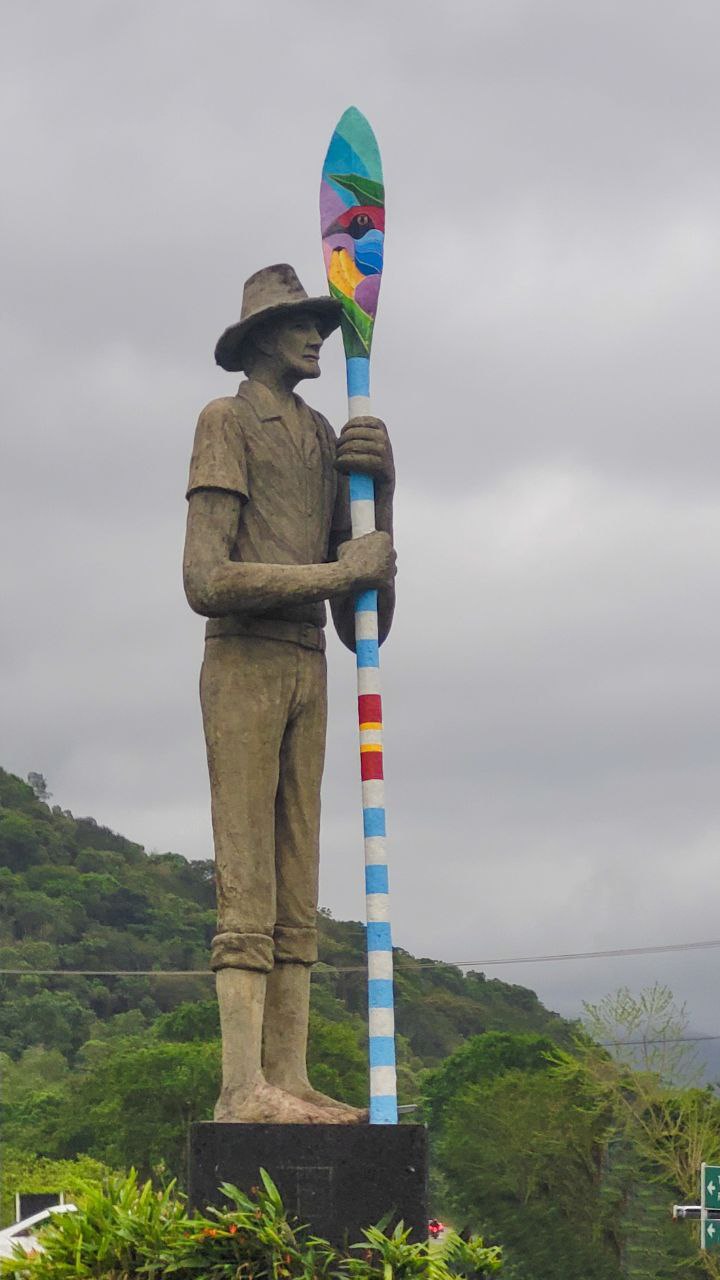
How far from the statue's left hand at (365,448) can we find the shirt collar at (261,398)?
36 centimetres

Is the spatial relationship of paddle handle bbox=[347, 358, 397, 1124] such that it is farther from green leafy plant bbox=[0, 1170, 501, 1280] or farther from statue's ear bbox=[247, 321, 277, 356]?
green leafy plant bbox=[0, 1170, 501, 1280]

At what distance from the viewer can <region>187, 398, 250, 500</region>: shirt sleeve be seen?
879cm

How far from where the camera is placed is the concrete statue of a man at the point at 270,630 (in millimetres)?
8578

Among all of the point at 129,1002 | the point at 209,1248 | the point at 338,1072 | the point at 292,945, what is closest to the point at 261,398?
the point at 292,945

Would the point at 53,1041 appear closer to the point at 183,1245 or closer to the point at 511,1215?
the point at 511,1215

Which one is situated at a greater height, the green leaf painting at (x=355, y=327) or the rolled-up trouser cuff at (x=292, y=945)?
the green leaf painting at (x=355, y=327)

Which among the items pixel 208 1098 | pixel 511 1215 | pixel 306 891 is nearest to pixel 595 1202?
pixel 511 1215

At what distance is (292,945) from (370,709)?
3.62 feet

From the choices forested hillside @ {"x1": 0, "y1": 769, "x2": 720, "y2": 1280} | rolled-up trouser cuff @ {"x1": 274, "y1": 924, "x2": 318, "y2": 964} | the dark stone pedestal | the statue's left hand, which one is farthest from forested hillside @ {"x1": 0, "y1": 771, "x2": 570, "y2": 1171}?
the dark stone pedestal

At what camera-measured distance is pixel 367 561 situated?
873cm

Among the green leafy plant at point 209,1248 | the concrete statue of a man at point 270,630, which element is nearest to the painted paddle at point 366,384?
the concrete statue of a man at point 270,630

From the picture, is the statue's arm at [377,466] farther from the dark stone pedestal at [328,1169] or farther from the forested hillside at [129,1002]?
the forested hillside at [129,1002]

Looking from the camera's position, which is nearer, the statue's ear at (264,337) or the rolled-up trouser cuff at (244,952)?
the rolled-up trouser cuff at (244,952)

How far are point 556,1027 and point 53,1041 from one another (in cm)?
1506
